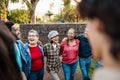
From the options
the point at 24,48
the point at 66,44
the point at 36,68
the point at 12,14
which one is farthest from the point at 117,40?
the point at 12,14

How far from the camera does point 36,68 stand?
7.34 m

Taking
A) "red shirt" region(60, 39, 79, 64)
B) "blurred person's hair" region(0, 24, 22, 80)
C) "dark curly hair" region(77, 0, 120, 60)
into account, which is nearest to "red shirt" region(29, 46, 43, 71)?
"red shirt" region(60, 39, 79, 64)

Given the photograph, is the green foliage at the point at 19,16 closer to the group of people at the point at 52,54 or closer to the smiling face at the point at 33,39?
the group of people at the point at 52,54

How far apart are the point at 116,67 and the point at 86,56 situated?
7.80m

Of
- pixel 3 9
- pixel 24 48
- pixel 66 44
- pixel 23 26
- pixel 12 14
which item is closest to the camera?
pixel 24 48

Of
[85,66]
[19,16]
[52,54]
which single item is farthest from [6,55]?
[19,16]

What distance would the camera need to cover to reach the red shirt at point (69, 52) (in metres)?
8.50

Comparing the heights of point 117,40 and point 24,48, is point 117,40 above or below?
above

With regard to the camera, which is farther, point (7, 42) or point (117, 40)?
point (7, 42)

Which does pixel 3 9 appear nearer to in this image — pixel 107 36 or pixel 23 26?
pixel 23 26

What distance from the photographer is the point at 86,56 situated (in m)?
8.76

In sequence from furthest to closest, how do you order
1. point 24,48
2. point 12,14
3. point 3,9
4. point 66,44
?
point 12,14, point 3,9, point 66,44, point 24,48

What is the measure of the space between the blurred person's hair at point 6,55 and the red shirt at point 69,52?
6777 mm

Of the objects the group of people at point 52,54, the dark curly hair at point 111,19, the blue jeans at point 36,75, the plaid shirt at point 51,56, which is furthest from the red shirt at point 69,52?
the dark curly hair at point 111,19
